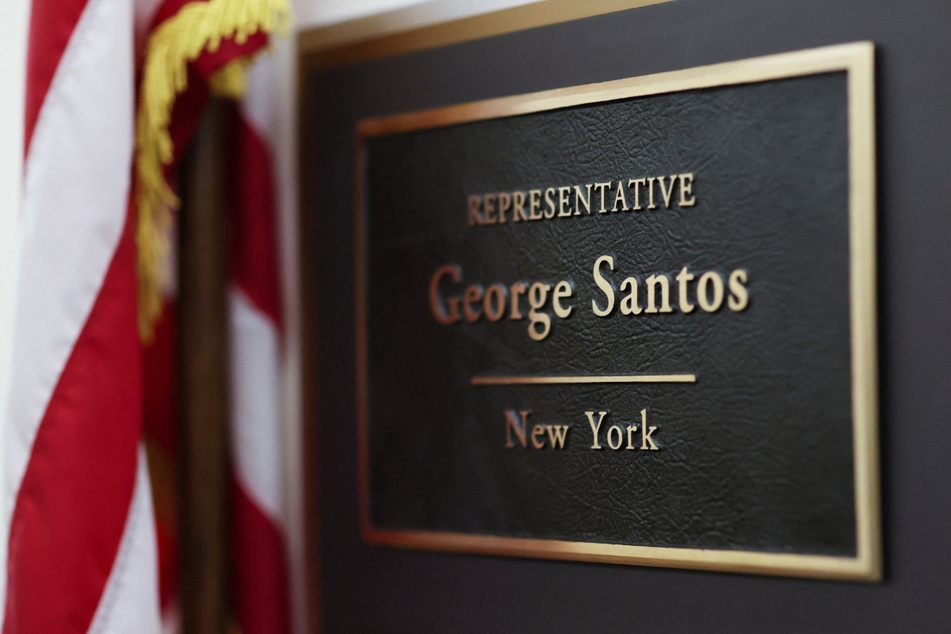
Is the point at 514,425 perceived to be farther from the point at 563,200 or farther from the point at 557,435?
the point at 563,200

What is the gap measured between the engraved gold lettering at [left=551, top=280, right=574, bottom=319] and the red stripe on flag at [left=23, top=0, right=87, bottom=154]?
0.72 m

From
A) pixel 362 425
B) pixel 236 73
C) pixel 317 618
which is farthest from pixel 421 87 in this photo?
pixel 317 618

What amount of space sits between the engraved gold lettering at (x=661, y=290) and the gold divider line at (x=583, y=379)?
8cm

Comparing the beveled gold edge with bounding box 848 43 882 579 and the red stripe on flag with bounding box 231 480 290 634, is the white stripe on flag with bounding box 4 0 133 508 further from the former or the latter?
the beveled gold edge with bounding box 848 43 882 579

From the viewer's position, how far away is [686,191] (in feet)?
3.48

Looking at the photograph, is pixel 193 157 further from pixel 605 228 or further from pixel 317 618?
pixel 317 618

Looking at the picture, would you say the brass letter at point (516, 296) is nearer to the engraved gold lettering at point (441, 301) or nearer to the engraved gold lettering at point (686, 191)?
the engraved gold lettering at point (441, 301)

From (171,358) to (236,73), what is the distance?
0.44m

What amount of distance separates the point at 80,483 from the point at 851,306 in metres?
0.97

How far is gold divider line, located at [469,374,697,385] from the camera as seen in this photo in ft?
3.47

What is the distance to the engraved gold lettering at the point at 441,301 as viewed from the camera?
1.21 metres

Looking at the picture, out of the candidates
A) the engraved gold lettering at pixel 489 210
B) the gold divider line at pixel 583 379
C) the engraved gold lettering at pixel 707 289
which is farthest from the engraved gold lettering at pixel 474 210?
the engraved gold lettering at pixel 707 289

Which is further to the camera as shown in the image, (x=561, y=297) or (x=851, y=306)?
(x=561, y=297)

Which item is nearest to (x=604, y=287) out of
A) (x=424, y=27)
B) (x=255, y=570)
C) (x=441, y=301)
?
(x=441, y=301)
